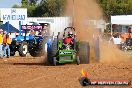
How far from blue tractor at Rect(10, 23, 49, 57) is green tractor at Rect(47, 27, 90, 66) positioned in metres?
7.74

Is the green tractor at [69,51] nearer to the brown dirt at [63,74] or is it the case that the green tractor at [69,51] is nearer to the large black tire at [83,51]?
the large black tire at [83,51]

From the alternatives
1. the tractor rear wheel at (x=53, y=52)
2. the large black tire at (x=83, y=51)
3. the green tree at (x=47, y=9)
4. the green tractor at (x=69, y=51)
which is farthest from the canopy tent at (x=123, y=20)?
the green tree at (x=47, y=9)

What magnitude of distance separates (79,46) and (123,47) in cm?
1452

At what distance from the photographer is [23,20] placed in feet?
108

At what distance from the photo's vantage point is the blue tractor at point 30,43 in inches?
1027

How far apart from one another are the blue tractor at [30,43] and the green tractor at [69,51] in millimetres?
7738

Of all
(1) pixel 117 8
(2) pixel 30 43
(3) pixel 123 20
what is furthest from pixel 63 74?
(1) pixel 117 8

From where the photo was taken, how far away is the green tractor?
1752 cm

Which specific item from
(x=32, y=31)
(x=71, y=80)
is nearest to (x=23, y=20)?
(x=32, y=31)

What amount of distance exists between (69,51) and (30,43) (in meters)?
9.53

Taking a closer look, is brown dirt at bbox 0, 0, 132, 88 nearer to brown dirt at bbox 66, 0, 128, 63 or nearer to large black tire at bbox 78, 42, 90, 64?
brown dirt at bbox 66, 0, 128, 63

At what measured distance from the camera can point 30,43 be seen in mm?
26797

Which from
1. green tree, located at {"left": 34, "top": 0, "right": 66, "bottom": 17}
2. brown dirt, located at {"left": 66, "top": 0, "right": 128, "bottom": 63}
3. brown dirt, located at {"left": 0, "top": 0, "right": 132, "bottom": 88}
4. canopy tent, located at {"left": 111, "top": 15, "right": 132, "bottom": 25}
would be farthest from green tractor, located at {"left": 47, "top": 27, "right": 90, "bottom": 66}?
green tree, located at {"left": 34, "top": 0, "right": 66, "bottom": 17}

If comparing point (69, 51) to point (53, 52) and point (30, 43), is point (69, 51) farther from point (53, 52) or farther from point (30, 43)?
point (30, 43)
